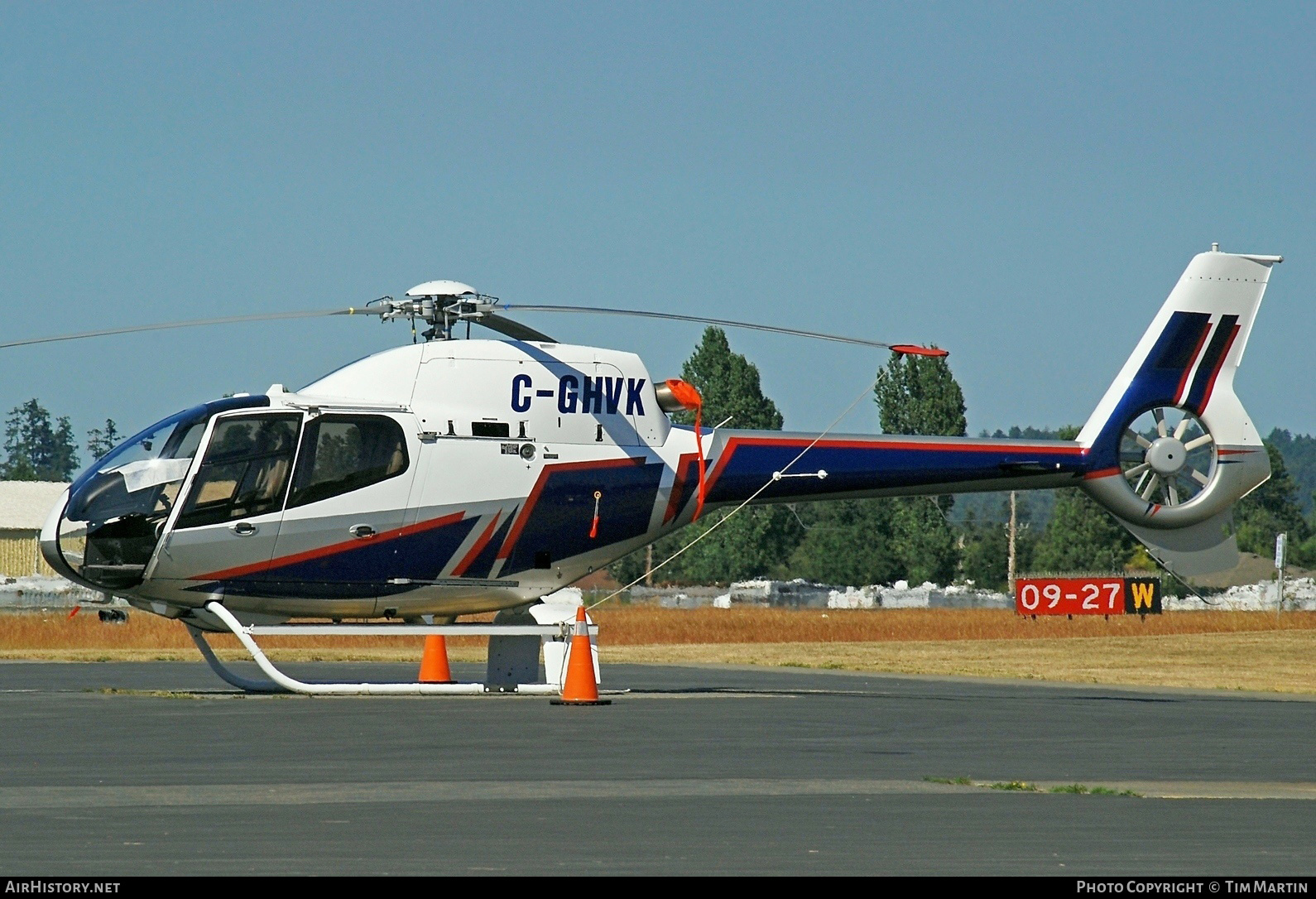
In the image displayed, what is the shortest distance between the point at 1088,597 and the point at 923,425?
147 ft

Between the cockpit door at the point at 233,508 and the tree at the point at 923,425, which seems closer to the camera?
the cockpit door at the point at 233,508

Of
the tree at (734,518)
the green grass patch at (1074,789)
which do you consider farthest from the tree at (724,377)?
the green grass patch at (1074,789)

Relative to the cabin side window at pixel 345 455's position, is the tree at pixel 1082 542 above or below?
below

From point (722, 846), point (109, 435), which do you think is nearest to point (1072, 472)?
point (722, 846)

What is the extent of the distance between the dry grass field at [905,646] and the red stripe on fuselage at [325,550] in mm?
11599

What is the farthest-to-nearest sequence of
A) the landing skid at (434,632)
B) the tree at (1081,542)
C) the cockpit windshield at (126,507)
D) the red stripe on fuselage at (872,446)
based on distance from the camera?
the tree at (1081,542), the red stripe on fuselage at (872,446), the landing skid at (434,632), the cockpit windshield at (126,507)

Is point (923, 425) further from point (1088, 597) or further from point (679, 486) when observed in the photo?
point (679, 486)

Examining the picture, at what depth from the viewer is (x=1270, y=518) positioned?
479 ft

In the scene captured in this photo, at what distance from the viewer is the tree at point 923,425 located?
103 meters

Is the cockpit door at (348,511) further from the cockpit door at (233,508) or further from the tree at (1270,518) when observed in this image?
the tree at (1270,518)

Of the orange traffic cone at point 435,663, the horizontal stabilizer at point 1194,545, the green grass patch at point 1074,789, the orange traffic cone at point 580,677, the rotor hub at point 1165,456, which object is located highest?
the rotor hub at point 1165,456

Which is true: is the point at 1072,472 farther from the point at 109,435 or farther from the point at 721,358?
the point at 109,435

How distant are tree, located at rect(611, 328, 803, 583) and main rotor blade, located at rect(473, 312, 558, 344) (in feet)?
277
